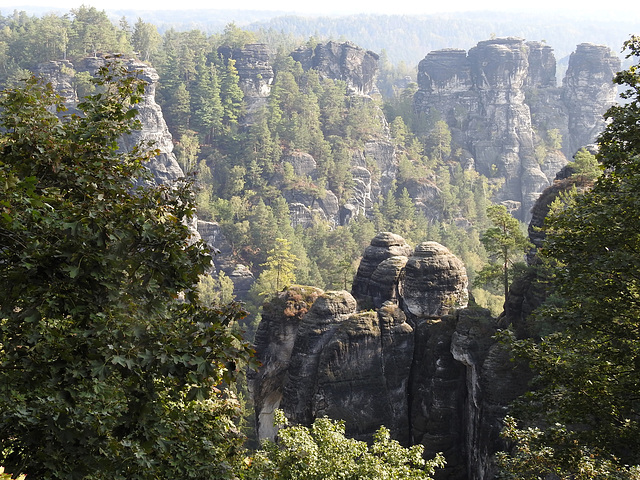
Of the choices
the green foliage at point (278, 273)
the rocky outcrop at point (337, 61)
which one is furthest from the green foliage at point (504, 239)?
the rocky outcrop at point (337, 61)

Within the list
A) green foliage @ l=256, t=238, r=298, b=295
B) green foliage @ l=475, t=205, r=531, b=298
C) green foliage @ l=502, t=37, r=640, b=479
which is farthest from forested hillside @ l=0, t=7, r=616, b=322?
green foliage @ l=502, t=37, r=640, b=479

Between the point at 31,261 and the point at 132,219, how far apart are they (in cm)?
131

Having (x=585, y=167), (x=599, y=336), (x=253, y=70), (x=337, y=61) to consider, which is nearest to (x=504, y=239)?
(x=585, y=167)

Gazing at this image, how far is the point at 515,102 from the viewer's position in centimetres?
12181

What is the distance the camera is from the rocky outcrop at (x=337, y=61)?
11856 centimetres

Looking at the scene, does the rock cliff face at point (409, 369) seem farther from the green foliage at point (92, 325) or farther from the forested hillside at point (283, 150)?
the forested hillside at point (283, 150)

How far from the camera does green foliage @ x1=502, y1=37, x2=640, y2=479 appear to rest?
10.7 m

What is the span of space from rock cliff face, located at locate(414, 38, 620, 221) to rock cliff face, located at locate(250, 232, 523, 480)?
9177 centimetres

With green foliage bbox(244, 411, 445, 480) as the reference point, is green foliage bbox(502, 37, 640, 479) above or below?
above

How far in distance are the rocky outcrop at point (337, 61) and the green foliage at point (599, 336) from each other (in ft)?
364

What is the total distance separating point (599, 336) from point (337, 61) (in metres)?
115

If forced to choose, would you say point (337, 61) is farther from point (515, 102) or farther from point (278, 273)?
point (278, 273)

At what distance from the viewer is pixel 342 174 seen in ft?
313

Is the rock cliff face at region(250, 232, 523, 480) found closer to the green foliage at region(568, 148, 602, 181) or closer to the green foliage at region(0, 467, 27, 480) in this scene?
the green foliage at region(568, 148, 602, 181)
